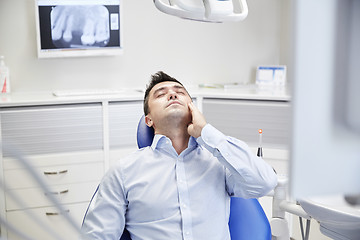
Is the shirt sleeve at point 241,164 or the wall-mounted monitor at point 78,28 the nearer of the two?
the shirt sleeve at point 241,164

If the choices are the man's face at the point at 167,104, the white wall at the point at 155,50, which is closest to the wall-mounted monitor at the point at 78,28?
the white wall at the point at 155,50

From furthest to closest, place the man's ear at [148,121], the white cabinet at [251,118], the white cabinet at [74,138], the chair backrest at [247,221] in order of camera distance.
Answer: the white cabinet at [251,118]
the white cabinet at [74,138]
the man's ear at [148,121]
the chair backrest at [247,221]

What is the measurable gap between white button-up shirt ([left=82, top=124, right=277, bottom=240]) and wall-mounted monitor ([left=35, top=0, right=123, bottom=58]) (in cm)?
152

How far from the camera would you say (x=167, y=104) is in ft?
6.42

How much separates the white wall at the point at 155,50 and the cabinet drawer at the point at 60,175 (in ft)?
1.99

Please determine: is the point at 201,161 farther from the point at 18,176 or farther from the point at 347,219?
the point at 18,176

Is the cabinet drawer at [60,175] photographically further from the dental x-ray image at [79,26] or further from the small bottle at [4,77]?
the dental x-ray image at [79,26]

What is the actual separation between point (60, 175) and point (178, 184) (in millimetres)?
1350

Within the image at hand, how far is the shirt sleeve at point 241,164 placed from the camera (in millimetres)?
1729

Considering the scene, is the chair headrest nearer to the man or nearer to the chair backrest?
the man

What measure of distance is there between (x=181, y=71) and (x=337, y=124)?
3.05 metres

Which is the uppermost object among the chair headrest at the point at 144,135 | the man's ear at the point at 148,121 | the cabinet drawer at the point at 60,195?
the man's ear at the point at 148,121

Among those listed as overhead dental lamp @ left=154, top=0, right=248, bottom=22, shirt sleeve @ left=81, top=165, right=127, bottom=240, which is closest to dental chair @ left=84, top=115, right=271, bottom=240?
shirt sleeve @ left=81, top=165, right=127, bottom=240

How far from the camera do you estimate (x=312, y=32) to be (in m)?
0.56
